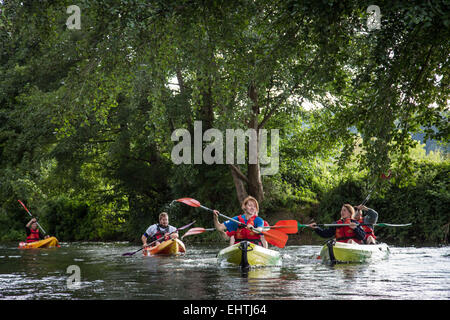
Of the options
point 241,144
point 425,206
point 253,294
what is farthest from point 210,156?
point 253,294

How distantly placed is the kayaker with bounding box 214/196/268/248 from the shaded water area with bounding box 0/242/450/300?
0.67 m

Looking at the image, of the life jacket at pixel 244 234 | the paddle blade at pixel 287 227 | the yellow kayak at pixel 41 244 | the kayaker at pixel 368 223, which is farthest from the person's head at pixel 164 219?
the yellow kayak at pixel 41 244

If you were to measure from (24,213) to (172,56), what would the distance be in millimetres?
24946

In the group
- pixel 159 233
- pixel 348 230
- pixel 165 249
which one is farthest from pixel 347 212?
pixel 159 233

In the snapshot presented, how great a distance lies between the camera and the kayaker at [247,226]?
1063cm

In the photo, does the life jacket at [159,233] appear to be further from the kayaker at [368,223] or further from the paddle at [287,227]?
the paddle at [287,227]

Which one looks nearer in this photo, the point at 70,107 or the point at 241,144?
the point at 70,107

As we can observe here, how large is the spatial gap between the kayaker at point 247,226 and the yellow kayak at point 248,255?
38 centimetres

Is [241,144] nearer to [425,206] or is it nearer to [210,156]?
[210,156]

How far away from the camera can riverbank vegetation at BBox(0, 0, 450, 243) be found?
752 centimetres

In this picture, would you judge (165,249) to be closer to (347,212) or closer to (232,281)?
(347,212)

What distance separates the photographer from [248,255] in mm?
10164

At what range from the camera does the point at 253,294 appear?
6812 millimetres

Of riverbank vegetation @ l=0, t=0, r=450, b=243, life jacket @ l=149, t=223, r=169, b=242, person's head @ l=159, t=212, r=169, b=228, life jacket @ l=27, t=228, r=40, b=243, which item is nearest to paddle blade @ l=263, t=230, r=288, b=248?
riverbank vegetation @ l=0, t=0, r=450, b=243
